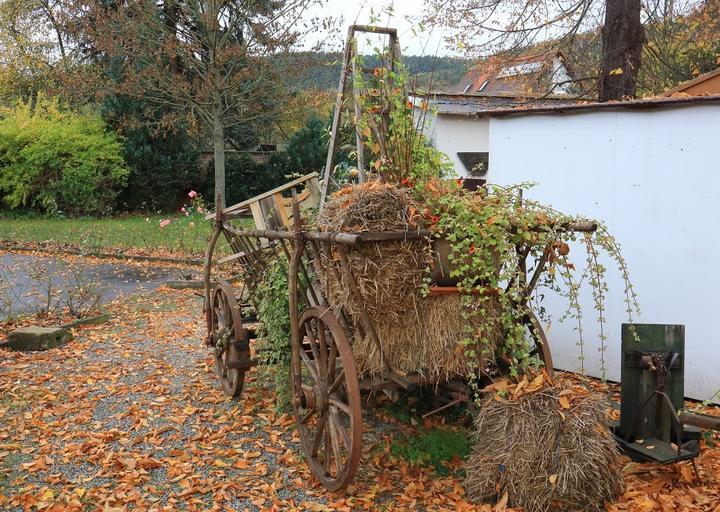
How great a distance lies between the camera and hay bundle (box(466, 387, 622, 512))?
3.30 m

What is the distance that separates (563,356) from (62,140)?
18547 mm

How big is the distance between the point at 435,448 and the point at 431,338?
114 cm

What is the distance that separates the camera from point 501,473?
11.2 feet

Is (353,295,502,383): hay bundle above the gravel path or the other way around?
above

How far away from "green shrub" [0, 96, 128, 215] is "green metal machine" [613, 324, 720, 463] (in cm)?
1915

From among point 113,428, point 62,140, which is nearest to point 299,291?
point 113,428

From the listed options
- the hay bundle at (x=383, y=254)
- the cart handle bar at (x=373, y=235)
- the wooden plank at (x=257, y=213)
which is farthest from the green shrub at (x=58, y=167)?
the hay bundle at (x=383, y=254)

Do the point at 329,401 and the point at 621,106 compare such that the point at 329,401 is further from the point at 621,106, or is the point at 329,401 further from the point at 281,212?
the point at 621,106

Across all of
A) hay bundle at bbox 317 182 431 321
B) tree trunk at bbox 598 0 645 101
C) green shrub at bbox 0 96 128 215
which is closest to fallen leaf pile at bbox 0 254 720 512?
hay bundle at bbox 317 182 431 321

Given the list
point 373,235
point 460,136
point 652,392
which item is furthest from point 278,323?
point 460,136

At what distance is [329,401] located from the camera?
3.82 metres

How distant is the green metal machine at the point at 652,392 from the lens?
3832mm

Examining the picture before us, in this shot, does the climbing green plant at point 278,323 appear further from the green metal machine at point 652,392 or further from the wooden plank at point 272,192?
the green metal machine at point 652,392

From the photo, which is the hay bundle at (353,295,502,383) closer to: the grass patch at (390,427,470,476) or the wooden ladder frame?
the grass patch at (390,427,470,476)
